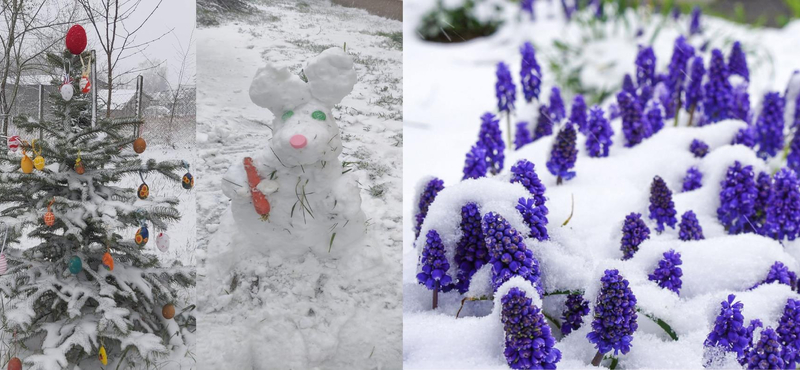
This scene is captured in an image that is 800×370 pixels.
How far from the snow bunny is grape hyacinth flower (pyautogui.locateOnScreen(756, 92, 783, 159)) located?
1.52 m

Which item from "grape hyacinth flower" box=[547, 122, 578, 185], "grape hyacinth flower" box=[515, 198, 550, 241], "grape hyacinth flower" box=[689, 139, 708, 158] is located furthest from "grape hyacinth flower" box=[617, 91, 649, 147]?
"grape hyacinth flower" box=[515, 198, 550, 241]

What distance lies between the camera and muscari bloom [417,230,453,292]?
133 cm

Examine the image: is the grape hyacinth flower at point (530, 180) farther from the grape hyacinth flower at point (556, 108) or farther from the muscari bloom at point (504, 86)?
the grape hyacinth flower at point (556, 108)

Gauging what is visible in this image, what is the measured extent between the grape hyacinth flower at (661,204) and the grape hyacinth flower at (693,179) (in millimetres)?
338

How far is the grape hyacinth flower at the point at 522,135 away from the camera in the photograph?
246 centimetres

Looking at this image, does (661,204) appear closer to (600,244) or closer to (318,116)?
(600,244)

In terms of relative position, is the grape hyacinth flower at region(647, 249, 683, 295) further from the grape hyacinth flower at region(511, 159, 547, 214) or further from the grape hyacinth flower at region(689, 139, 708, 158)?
the grape hyacinth flower at region(689, 139, 708, 158)

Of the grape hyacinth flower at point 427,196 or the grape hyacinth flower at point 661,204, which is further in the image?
the grape hyacinth flower at point 661,204

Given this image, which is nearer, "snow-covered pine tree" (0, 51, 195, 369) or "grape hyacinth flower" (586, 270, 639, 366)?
"grape hyacinth flower" (586, 270, 639, 366)

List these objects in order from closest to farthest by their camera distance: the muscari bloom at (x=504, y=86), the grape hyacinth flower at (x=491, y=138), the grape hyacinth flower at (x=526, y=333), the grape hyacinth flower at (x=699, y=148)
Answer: the grape hyacinth flower at (x=526, y=333), the grape hyacinth flower at (x=491, y=138), the grape hyacinth flower at (x=699, y=148), the muscari bloom at (x=504, y=86)

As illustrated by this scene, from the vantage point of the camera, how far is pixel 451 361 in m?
1.30

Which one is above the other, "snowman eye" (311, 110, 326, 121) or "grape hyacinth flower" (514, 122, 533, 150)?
"snowman eye" (311, 110, 326, 121)

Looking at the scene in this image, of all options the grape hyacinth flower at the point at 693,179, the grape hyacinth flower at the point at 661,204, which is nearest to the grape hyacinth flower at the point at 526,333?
the grape hyacinth flower at the point at 661,204

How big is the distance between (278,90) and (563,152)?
3.11 ft
